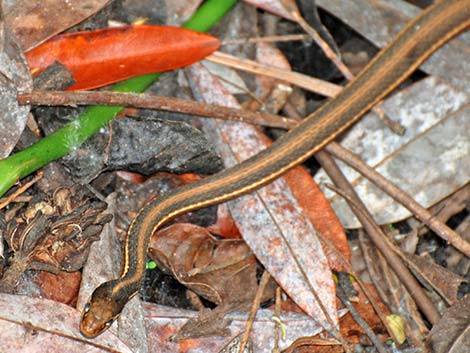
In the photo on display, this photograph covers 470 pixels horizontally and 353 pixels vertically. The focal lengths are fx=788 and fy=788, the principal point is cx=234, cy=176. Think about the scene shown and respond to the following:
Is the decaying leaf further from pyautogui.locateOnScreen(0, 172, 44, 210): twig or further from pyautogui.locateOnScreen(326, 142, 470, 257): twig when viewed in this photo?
pyautogui.locateOnScreen(0, 172, 44, 210): twig

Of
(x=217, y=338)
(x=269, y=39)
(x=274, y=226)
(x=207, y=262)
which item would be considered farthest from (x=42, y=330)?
(x=269, y=39)

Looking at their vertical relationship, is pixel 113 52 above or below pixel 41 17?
below

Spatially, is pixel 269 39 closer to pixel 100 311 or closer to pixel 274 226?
pixel 274 226

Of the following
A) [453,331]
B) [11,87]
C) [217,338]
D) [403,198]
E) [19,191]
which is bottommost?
[453,331]

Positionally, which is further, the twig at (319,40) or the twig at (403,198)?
the twig at (319,40)

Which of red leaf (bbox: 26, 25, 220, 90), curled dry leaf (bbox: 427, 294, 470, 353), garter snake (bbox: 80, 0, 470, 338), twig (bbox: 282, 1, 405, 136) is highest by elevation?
red leaf (bbox: 26, 25, 220, 90)

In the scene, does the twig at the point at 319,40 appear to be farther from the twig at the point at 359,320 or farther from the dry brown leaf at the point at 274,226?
the twig at the point at 359,320

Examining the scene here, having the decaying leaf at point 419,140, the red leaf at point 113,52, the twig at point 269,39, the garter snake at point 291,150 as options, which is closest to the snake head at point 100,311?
the garter snake at point 291,150

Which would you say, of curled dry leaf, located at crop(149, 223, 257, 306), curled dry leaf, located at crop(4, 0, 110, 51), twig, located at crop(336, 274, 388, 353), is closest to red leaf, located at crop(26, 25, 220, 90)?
curled dry leaf, located at crop(4, 0, 110, 51)
